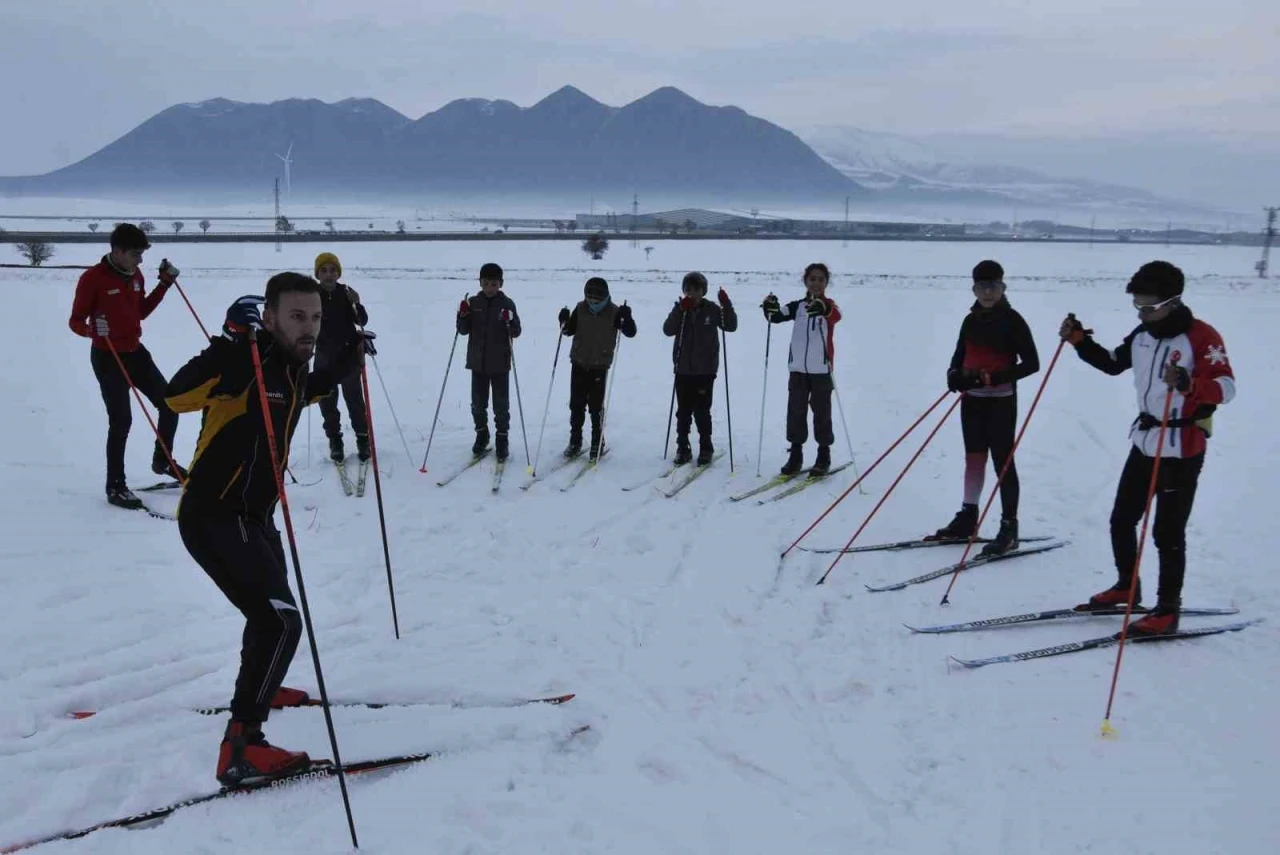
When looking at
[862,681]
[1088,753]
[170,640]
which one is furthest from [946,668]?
[170,640]

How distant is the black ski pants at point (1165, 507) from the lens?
4.14m

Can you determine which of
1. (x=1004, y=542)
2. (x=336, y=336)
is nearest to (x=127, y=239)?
(x=336, y=336)

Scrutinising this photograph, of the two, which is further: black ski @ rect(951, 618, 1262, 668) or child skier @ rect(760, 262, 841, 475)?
child skier @ rect(760, 262, 841, 475)

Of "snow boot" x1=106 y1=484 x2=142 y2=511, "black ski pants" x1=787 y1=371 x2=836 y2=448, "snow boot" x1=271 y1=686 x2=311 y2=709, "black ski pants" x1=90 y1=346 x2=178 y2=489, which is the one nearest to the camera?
"snow boot" x1=271 y1=686 x2=311 y2=709

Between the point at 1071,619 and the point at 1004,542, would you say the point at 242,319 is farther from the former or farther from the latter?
the point at 1004,542

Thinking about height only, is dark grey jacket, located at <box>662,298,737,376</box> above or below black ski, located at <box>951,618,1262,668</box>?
above

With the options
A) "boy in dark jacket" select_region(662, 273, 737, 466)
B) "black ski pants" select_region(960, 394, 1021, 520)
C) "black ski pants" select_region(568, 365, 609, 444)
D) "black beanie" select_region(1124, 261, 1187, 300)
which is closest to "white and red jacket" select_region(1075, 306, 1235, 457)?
"black beanie" select_region(1124, 261, 1187, 300)

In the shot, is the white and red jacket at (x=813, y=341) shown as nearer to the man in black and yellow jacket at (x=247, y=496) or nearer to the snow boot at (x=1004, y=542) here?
the snow boot at (x=1004, y=542)

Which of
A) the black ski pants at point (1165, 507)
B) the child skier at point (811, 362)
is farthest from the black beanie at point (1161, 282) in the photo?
the child skier at point (811, 362)

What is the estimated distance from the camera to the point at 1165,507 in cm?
417

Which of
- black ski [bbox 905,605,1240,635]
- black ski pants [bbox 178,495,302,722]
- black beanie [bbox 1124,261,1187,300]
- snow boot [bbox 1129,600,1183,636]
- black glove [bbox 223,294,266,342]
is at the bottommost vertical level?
black ski [bbox 905,605,1240,635]

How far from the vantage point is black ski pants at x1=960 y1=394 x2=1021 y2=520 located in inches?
216

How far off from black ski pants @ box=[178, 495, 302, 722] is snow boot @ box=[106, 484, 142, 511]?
360 cm

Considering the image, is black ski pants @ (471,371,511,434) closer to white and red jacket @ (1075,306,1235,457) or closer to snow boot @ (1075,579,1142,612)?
snow boot @ (1075,579,1142,612)
